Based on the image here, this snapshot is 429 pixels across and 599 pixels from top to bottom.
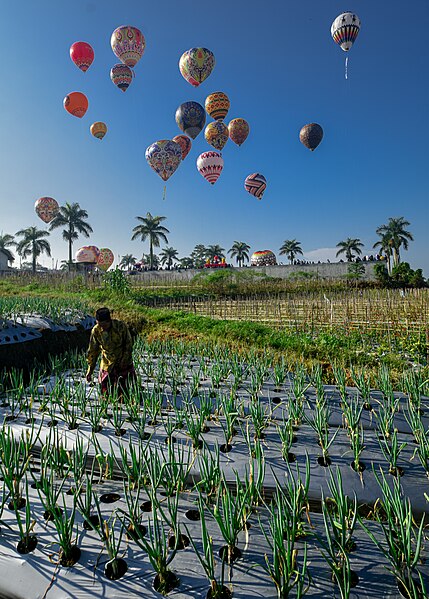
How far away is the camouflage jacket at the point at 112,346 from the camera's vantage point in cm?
354

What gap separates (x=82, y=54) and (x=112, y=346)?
17139mm

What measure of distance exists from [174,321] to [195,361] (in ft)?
17.4

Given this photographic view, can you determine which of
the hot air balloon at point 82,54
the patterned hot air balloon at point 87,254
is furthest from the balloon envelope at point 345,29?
the patterned hot air balloon at point 87,254

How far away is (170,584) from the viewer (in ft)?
4.47

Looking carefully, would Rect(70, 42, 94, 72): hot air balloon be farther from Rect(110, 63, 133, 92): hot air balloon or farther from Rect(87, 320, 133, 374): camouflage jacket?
Rect(87, 320, 133, 374): camouflage jacket

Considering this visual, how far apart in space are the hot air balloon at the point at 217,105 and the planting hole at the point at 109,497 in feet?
60.9

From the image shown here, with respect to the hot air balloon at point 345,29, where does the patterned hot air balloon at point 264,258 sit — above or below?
below

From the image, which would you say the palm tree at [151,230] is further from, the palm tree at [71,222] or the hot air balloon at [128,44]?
the hot air balloon at [128,44]

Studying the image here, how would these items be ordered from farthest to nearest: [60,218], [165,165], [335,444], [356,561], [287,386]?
[60,218] → [165,165] → [287,386] → [335,444] → [356,561]

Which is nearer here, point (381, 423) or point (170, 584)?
point (170, 584)

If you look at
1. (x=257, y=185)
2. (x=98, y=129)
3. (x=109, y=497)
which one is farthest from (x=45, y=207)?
(x=109, y=497)

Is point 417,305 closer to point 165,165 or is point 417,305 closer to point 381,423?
point 381,423

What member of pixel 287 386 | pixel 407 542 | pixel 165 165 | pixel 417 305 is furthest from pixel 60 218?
pixel 407 542

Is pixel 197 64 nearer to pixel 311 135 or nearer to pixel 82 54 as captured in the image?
pixel 82 54
